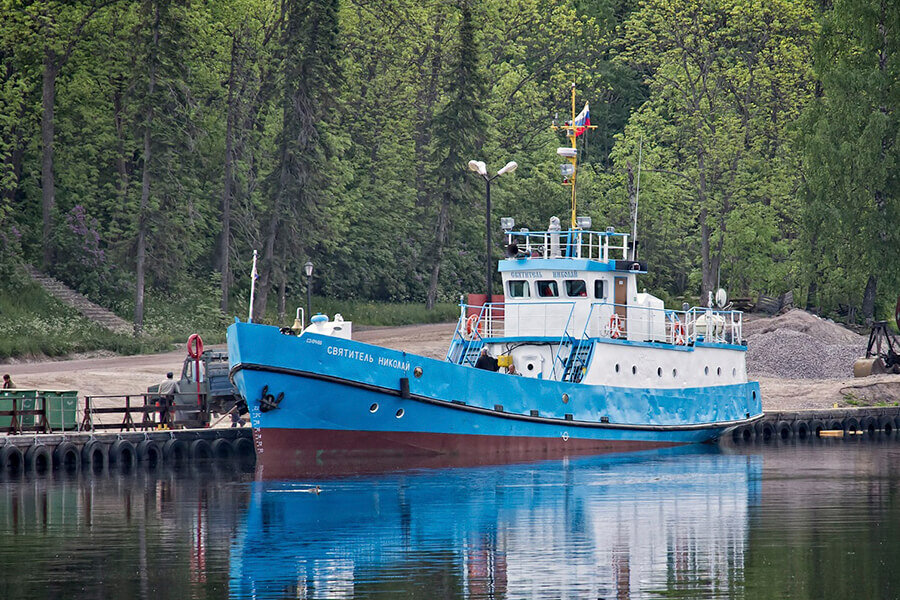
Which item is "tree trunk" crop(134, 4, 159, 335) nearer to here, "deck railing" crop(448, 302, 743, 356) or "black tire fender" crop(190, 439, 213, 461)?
"black tire fender" crop(190, 439, 213, 461)

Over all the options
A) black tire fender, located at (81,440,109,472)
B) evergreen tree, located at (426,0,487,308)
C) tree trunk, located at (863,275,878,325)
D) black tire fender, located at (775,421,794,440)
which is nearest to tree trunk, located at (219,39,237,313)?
evergreen tree, located at (426,0,487,308)

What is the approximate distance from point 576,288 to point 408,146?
4553cm

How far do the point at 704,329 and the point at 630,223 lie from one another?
1676 inches

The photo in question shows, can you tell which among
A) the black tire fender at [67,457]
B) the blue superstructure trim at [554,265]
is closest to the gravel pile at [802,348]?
the blue superstructure trim at [554,265]

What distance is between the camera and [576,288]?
3803 centimetres

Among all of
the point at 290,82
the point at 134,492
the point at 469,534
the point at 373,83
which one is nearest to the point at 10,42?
the point at 290,82

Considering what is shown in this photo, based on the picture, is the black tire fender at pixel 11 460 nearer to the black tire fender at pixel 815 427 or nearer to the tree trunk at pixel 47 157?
the black tire fender at pixel 815 427

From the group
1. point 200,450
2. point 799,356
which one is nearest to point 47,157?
point 200,450

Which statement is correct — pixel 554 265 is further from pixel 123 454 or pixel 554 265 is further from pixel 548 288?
pixel 123 454

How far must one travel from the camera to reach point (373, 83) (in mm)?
82188

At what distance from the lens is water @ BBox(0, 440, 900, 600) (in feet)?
63.3

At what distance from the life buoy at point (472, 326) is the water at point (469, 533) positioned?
5.11m

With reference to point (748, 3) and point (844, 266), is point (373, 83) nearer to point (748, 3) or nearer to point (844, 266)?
point (748, 3)

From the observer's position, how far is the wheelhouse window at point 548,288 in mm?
38156
